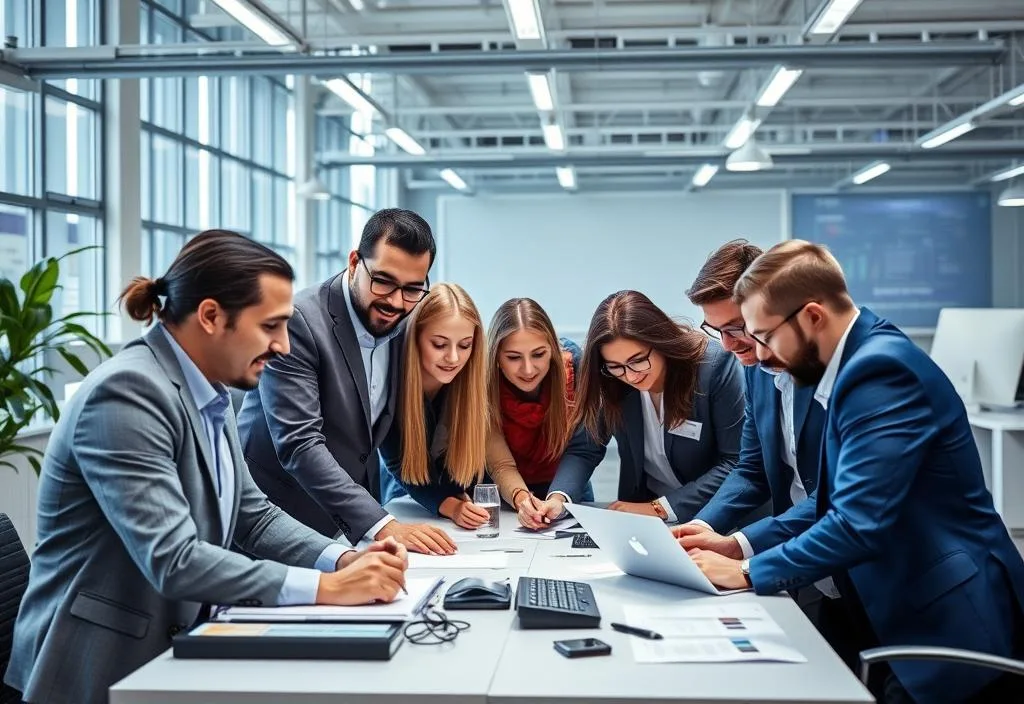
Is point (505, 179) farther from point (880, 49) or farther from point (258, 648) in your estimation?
point (258, 648)

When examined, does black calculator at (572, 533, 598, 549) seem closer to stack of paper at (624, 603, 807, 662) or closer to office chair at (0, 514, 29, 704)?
stack of paper at (624, 603, 807, 662)

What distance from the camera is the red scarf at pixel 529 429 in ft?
10.3

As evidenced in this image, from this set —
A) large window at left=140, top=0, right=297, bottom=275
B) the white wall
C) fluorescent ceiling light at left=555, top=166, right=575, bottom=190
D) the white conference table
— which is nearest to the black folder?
the white conference table

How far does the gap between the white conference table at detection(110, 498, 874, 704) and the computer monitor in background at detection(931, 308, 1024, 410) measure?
474cm

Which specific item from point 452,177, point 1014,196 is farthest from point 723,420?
point 452,177

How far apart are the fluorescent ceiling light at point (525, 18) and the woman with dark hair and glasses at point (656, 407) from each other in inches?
110

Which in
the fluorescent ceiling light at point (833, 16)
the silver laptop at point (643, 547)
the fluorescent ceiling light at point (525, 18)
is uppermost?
the fluorescent ceiling light at point (833, 16)

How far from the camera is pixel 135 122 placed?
7242 mm

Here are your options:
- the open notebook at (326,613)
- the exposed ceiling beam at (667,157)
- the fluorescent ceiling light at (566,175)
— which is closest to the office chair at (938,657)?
the open notebook at (326,613)

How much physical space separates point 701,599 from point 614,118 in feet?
42.3

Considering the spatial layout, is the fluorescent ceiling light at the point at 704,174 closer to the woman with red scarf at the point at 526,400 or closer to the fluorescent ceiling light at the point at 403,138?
the fluorescent ceiling light at the point at 403,138

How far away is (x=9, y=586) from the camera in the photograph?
204 centimetres

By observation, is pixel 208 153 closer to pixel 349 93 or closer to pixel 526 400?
pixel 349 93

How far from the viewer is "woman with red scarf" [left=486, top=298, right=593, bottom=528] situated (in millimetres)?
2988
